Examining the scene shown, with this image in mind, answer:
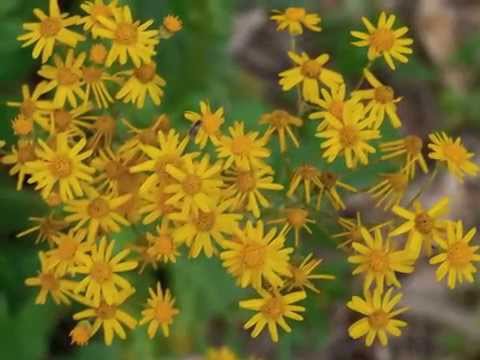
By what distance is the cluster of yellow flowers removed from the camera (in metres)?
2.30

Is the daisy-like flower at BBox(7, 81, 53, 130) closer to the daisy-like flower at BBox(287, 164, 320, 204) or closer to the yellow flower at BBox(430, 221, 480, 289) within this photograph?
the daisy-like flower at BBox(287, 164, 320, 204)

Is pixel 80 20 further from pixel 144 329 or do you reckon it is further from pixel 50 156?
pixel 144 329

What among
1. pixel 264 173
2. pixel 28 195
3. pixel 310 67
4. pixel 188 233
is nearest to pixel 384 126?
pixel 310 67

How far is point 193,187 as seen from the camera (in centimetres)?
225

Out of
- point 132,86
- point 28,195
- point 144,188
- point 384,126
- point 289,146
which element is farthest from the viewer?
point 28,195

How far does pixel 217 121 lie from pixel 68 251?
0.53 metres

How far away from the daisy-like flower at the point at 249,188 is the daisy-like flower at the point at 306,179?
6cm

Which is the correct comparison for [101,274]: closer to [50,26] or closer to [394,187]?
[50,26]

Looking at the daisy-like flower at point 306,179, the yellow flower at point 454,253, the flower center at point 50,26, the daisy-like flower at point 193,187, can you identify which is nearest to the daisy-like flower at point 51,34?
the flower center at point 50,26

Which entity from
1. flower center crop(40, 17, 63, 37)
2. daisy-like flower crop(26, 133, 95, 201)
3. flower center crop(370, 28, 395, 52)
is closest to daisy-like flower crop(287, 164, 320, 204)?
flower center crop(370, 28, 395, 52)

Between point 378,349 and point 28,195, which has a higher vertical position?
point 28,195

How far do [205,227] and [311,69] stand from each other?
57cm

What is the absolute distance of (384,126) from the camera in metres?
3.11

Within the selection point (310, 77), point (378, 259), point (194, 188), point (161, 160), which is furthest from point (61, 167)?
point (378, 259)
